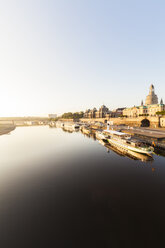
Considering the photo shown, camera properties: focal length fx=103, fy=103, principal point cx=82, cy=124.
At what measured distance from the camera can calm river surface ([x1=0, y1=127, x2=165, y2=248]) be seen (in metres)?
10.8

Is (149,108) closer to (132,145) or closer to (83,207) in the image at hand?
(132,145)

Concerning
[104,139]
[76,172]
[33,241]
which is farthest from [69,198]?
[104,139]

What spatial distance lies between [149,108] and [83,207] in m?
136

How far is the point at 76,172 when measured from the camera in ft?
83.5

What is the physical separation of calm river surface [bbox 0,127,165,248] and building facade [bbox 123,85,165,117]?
10927 cm

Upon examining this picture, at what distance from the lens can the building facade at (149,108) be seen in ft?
374

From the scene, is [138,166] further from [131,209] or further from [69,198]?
[69,198]

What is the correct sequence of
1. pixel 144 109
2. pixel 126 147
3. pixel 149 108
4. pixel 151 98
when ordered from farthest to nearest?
pixel 151 98 → pixel 144 109 → pixel 149 108 → pixel 126 147

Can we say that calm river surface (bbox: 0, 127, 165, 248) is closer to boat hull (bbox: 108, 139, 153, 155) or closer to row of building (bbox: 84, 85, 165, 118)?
boat hull (bbox: 108, 139, 153, 155)

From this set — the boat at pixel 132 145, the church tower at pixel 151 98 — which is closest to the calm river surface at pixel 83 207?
the boat at pixel 132 145

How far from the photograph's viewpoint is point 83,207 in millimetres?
14664

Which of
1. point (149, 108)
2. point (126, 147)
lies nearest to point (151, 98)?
point (149, 108)

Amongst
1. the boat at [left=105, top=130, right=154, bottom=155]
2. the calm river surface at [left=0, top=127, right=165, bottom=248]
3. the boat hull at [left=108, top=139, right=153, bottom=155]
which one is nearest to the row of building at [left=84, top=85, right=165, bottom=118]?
the boat hull at [left=108, top=139, right=153, bottom=155]

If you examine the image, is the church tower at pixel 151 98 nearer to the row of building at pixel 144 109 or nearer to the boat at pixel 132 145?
the row of building at pixel 144 109
